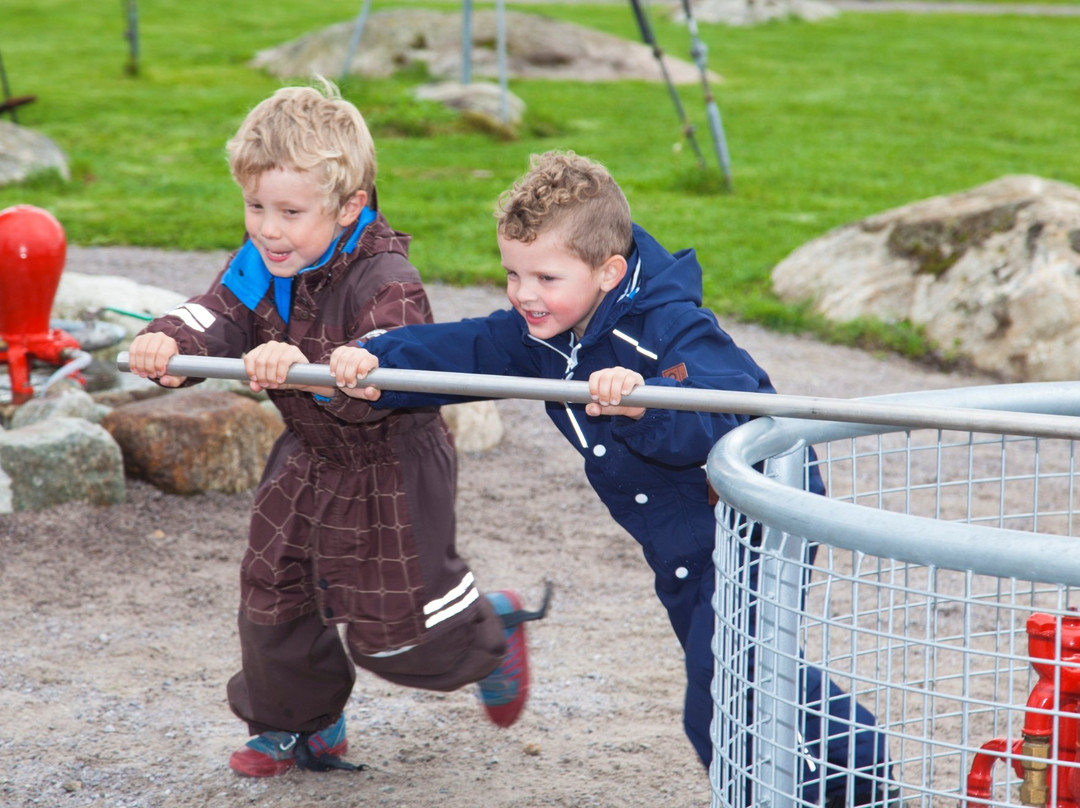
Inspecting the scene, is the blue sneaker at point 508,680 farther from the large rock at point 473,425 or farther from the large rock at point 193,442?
the large rock at point 473,425

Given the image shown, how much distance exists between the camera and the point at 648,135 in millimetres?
11820

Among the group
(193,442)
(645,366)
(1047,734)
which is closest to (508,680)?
(645,366)

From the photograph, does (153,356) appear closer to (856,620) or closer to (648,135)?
(856,620)

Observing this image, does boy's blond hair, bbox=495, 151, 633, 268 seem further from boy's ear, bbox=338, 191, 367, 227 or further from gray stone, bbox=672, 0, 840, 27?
gray stone, bbox=672, 0, 840, 27

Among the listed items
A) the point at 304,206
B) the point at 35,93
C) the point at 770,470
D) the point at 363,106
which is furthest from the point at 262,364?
the point at 35,93

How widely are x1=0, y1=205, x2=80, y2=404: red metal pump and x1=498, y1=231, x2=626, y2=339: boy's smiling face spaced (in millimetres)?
2527

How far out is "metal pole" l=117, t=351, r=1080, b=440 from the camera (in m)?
1.58

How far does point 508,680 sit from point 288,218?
105cm

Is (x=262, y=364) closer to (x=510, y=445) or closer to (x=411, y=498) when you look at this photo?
(x=411, y=498)

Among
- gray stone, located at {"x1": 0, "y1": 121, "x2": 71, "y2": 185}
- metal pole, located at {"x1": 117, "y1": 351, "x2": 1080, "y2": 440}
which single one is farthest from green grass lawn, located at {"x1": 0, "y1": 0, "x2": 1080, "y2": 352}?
metal pole, located at {"x1": 117, "y1": 351, "x2": 1080, "y2": 440}

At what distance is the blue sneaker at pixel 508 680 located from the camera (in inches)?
109

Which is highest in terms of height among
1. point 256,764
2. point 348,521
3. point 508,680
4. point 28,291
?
point 28,291

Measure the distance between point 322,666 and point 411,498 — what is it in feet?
1.40

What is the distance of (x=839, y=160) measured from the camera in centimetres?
1091
